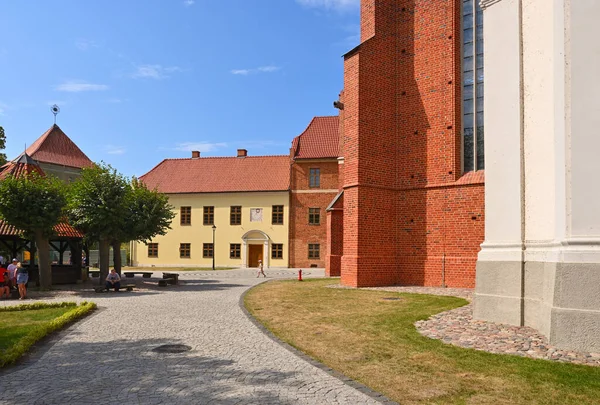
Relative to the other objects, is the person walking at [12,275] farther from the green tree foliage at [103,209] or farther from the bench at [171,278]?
the bench at [171,278]

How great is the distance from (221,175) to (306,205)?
950cm

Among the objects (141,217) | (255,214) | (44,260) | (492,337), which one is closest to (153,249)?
(255,214)

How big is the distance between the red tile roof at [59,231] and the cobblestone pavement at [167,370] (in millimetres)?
12161

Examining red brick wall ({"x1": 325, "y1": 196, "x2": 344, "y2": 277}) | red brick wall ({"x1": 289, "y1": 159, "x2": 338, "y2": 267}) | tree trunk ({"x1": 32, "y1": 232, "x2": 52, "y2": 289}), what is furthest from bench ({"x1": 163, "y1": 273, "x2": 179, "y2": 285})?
red brick wall ({"x1": 289, "y1": 159, "x2": 338, "y2": 267})

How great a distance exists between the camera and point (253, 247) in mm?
43156

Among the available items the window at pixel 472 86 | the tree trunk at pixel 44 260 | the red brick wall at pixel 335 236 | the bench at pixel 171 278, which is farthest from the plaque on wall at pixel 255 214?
the window at pixel 472 86

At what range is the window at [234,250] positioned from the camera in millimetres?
43594

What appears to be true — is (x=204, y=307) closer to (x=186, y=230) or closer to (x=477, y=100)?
(x=477, y=100)

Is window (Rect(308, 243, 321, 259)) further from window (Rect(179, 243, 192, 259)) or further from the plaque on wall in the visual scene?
window (Rect(179, 243, 192, 259))

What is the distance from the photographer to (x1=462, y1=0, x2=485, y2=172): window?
18.1m

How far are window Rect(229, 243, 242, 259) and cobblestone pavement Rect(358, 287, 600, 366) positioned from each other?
33.2 meters

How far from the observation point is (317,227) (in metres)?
40.9

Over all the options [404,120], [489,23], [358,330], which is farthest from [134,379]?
[404,120]

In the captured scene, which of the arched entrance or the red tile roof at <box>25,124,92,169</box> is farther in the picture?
the red tile roof at <box>25,124,92,169</box>
